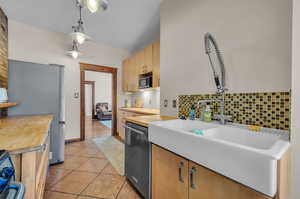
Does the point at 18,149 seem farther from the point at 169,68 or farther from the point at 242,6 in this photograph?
the point at 242,6

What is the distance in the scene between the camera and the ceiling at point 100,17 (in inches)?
82.6

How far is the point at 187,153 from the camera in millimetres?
843

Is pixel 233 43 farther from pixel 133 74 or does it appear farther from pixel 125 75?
pixel 125 75

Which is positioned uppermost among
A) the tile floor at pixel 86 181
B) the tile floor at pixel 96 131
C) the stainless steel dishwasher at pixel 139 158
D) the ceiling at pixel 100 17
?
the ceiling at pixel 100 17

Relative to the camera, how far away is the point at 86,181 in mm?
1719

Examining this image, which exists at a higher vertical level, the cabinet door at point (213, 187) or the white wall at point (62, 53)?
the white wall at point (62, 53)

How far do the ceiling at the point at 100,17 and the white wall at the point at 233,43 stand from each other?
22.8 inches

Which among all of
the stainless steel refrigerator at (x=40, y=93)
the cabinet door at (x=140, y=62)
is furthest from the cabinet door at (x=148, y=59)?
the stainless steel refrigerator at (x=40, y=93)

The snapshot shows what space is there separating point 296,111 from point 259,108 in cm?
28

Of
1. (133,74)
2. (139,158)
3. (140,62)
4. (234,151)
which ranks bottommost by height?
(139,158)

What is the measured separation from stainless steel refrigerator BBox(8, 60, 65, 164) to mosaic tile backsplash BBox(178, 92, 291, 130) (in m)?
2.29

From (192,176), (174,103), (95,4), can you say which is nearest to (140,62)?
(174,103)

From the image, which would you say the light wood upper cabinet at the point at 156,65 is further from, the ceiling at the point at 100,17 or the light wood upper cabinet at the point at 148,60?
the ceiling at the point at 100,17

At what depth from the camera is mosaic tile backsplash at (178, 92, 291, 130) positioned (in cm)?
89
